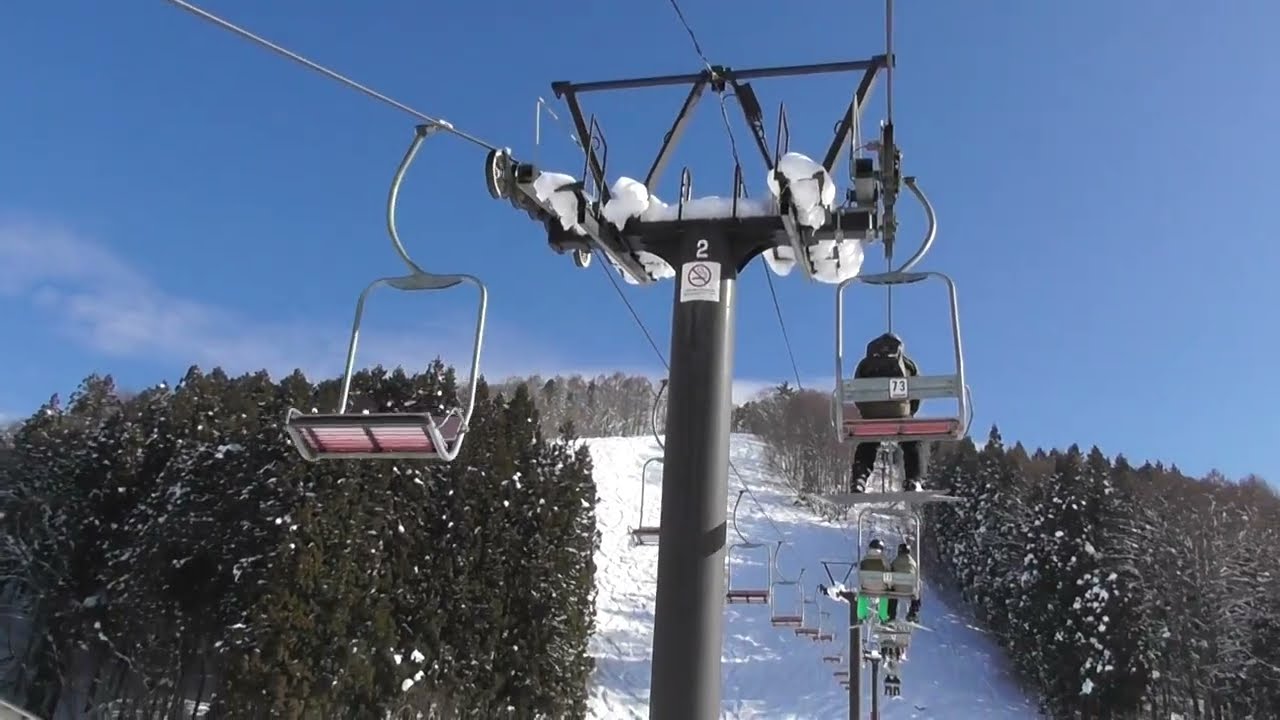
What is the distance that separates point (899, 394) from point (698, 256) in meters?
1.40

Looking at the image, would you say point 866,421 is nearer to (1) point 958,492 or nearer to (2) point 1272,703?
(2) point 1272,703

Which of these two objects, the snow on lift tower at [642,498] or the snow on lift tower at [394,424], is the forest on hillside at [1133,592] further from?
the snow on lift tower at [394,424]

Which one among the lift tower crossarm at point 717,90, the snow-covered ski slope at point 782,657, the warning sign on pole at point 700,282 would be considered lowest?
the snow-covered ski slope at point 782,657

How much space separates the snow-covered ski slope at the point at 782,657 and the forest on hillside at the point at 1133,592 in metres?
1.20

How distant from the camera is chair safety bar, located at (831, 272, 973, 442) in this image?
4.86m

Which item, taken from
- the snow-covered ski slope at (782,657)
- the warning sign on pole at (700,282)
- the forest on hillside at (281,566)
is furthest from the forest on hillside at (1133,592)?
the warning sign on pole at (700,282)

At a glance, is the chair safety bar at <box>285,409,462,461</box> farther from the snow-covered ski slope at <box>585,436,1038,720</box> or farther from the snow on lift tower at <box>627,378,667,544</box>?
the snow-covered ski slope at <box>585,436,1038,720</box>

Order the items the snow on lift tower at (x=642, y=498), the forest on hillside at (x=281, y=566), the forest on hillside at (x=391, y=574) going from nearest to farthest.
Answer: the snow on lift tower at (x=642, y=498) → the forest on hillside at (x=281, y=566) → the forest on hillside at (x=391, y=574)

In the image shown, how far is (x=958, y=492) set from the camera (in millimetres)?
34562

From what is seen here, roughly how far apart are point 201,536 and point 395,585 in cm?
410

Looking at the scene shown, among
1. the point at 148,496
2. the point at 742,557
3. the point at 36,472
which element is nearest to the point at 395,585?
the point at 148,496

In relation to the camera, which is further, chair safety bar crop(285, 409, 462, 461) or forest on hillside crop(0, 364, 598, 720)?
forest on hillside crop(0, 364, 598, 720)

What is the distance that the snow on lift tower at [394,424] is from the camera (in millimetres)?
3939

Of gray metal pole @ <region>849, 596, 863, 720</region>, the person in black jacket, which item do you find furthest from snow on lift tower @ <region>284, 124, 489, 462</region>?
gray metal pole @ <region>849, 596, 863, 720</region>
